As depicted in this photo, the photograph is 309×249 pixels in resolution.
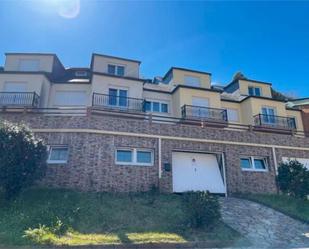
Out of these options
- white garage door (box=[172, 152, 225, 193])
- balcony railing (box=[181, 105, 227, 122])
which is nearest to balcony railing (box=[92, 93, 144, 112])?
balcony railing (box=[181, 105, 227, 122])

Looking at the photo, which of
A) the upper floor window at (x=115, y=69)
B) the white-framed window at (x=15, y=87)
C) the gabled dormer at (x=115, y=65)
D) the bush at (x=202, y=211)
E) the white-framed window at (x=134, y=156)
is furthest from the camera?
the upper floor window at (x=115, y=69)

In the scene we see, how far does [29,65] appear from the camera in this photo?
78.9ft

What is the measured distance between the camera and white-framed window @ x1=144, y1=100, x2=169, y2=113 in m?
23.5

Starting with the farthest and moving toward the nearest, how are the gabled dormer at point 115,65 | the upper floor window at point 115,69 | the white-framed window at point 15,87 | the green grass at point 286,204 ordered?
the upper floor window at point 115,69, the gabled dormer at point 115,65, the white-framed window at point 15,87, the green grass at point 286,204

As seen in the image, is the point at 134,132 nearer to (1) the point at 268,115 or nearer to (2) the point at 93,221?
(2) the point at 93,221

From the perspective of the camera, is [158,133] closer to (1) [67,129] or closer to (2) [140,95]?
(1) [67,129]

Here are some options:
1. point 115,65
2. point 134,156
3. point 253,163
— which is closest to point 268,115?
point 253,163

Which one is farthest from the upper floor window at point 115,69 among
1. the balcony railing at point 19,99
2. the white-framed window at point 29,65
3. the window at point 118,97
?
the balcony railing at point 19,99

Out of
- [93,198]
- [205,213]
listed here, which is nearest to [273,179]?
[205,213]

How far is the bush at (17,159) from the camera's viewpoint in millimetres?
10883

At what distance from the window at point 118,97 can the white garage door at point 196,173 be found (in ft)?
26.1

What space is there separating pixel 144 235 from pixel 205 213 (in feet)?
7.41

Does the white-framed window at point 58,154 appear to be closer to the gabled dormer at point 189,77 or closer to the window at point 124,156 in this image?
the window at point 124,156

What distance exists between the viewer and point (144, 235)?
8.64 metres
